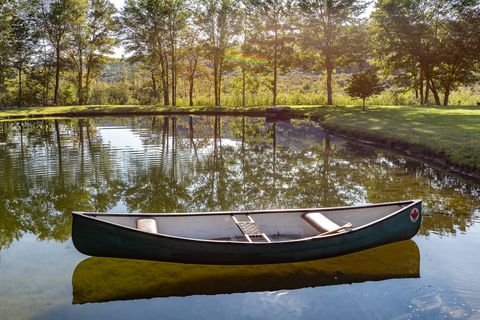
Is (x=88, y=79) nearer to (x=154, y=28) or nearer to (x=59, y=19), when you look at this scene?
(x=59, y=19)

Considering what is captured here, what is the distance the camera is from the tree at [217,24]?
1898 inches

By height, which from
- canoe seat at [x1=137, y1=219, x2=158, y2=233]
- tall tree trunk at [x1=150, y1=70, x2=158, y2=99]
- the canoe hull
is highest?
tall tree trunk at [x1=150, y1=70, x2=158, y2=99]

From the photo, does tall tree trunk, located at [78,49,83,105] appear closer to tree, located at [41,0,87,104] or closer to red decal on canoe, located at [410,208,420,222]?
tree, located at [41,0,87,104]

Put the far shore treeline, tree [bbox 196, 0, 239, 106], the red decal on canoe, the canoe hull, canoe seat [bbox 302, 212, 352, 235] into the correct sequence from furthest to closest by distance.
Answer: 1. tree [bbox 196, 0, 239, 106]
2. the far shore treeline
3. the red decal on canoe
4. canoe seat [bbox 302, 212, 352, 235]
5. the canoe hull

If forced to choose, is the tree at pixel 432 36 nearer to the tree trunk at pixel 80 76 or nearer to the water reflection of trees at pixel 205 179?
the water reflection of trees at pixel 205 179

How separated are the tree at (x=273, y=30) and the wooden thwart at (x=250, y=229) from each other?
126 ft

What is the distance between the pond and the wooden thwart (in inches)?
28.3

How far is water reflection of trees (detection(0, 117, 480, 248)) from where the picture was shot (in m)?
12.0

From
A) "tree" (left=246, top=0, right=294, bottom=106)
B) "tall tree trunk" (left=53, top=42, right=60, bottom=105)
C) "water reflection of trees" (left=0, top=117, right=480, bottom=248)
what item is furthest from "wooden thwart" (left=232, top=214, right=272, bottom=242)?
→ "tall tree trunk" (left=53, top=42, right=60, bottom=105)

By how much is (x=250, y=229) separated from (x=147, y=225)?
2063mm

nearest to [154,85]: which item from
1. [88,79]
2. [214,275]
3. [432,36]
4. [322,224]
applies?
[88,79]

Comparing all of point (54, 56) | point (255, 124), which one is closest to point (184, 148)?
point (255, 124)

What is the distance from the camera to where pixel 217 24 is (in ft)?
161

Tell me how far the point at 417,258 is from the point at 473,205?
436 cm
